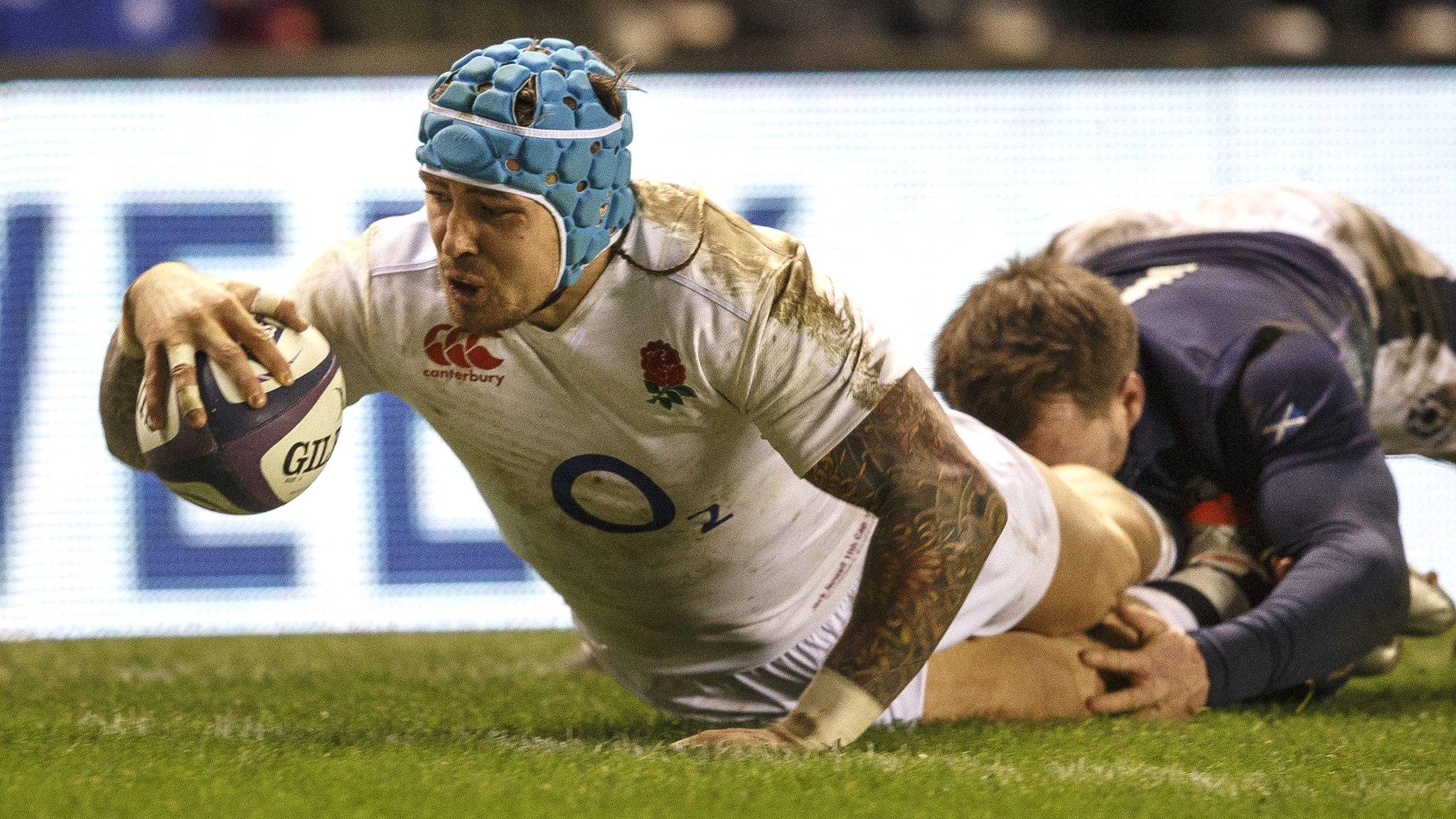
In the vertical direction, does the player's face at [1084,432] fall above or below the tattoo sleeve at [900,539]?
below

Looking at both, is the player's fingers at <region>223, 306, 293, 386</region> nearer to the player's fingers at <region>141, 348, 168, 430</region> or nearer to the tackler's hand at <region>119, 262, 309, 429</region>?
the tackler's hand at <region>119, 262, 309, 429</region>

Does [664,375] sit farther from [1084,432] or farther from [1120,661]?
[1084,432]

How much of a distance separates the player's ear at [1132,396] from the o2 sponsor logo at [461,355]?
5.07ft

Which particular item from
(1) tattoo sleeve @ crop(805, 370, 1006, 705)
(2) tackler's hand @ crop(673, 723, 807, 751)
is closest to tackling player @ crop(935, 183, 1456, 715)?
(1) tattoo sleeve @ crop(805, 370, 1006, 705)

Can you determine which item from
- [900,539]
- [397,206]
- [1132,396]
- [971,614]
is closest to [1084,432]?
[1132,396]

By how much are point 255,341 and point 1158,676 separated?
1760 mm

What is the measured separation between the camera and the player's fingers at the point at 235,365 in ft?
7.98

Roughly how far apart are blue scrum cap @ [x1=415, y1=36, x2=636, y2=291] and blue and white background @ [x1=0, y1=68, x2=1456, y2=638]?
3.08 m

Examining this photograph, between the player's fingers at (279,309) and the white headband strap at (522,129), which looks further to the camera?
the player's fingers at (279,309)

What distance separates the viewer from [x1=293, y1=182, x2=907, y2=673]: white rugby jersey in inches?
97.3

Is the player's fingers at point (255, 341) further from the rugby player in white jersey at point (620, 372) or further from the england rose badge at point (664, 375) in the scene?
the england rose badge at point (664, 375)

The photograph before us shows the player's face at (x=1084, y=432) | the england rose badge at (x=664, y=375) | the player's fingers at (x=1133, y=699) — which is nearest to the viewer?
the england rose badge at (x=664, y=375)

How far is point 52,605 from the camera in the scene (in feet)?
17.9

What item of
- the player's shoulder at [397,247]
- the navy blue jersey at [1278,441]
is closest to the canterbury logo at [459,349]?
the player's shoulder at [397,247]
